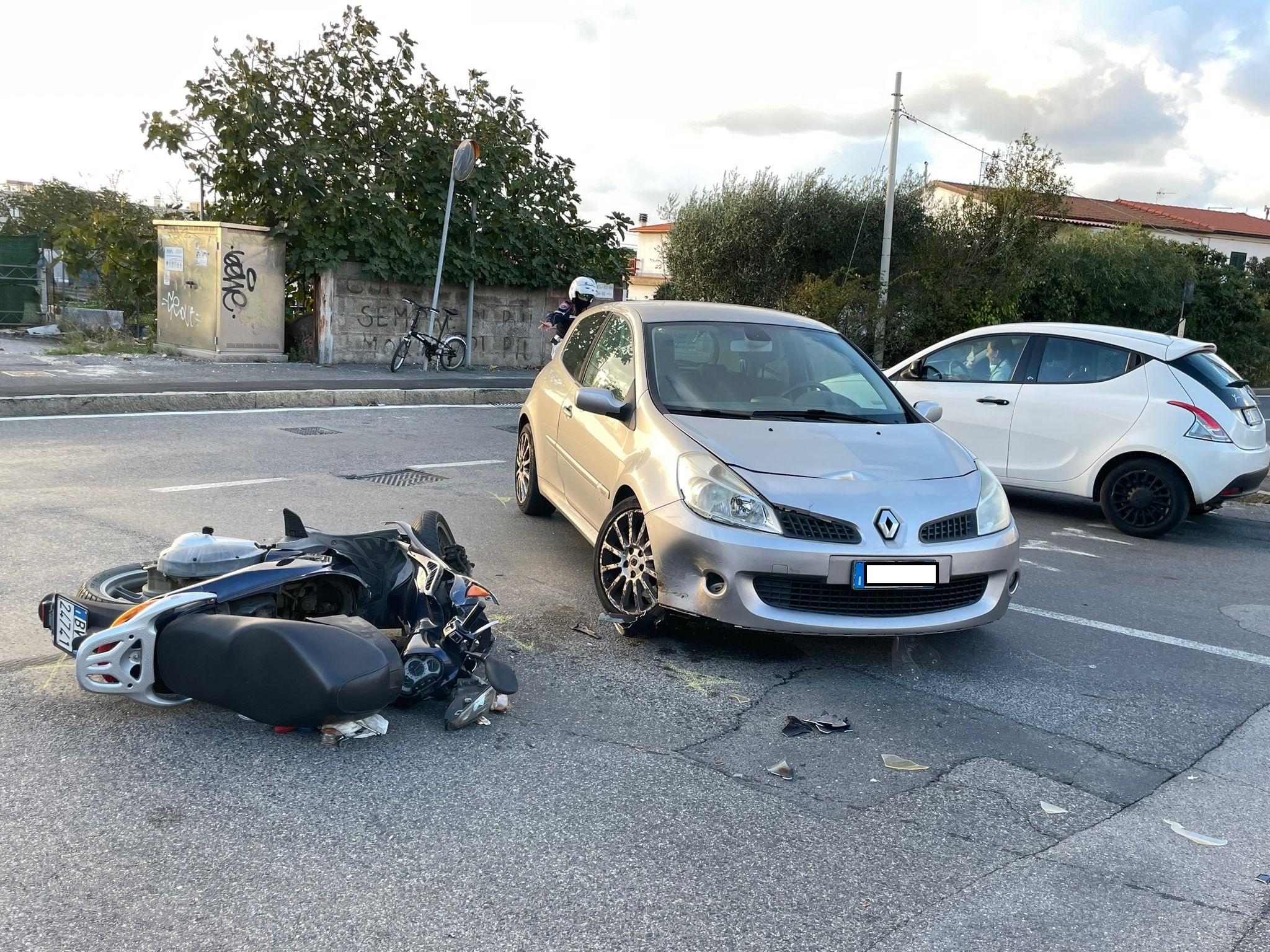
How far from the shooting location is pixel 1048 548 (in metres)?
7.58

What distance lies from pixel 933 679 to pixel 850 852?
1695 mm

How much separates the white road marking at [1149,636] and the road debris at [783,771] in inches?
104

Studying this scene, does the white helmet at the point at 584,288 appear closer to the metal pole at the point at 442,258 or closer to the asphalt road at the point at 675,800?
the metal pole at the point at 442,258

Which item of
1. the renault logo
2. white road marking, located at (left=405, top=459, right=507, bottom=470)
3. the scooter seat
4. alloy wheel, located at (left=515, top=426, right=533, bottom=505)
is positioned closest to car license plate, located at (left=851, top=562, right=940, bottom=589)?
the renault logo

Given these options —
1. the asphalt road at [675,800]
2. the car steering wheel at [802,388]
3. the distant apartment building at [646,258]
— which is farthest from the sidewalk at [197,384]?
the distant apartment building at [646,258]

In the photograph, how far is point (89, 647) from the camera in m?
3.51

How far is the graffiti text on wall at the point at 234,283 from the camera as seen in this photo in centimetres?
1656

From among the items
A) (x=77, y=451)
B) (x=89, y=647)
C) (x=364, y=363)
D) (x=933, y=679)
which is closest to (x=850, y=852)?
(x=933, y=679)

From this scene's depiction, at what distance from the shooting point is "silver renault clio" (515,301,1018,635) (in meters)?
4.51

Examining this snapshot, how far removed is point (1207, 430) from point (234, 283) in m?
13.7

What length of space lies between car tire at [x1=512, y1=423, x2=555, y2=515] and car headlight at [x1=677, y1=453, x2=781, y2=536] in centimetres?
239

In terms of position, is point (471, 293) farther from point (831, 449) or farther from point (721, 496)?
point (721, 496)

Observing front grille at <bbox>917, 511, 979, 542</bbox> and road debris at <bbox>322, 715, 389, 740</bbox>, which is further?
front grille at <bbox>917, 511, 979, 542</bbox>

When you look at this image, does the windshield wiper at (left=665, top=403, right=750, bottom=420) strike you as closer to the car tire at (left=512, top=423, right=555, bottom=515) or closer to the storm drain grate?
the car tire at (left=512, top=423, right=555, bottom=515)
